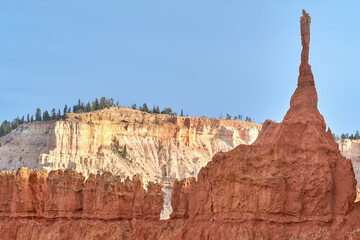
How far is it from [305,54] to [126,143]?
4311 inches

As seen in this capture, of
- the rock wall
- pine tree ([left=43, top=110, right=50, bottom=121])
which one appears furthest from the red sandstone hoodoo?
pine tree ([left=43, top=110, right=50, bottom=121])

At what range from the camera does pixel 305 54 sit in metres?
38.2

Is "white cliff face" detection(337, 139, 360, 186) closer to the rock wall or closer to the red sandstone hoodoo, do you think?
the rock wall

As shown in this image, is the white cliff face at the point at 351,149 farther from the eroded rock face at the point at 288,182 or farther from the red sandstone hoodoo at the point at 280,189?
the eroded rock face at the point at 288,182

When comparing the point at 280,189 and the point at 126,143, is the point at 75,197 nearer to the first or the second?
the point at 280,189

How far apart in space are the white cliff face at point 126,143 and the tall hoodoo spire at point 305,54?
275 ft

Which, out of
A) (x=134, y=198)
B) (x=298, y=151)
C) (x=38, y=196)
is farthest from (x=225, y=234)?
(x=38, y=196)

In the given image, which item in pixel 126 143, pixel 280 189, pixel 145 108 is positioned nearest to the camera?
pixel 280 189

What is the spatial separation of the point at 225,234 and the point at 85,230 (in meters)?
15.8

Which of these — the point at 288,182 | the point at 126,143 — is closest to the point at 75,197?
the point at 288,182

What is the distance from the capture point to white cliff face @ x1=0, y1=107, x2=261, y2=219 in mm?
131375

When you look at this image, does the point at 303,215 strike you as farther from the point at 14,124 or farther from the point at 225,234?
the point at 14,124

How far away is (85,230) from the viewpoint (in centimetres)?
4972

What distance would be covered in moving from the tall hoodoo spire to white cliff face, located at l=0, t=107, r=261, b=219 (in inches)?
3296
